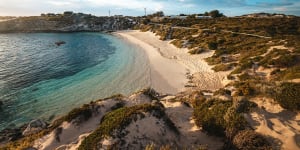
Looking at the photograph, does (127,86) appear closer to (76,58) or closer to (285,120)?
(285,120)

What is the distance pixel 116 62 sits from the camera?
4353 centimetres

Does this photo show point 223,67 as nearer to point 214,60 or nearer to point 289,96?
point 214,60

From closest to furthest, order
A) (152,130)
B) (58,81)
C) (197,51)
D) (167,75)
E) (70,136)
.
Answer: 1. (152,130)
2. (70,136)
3. (58,81)
4. (167,75)
5. (197,51)

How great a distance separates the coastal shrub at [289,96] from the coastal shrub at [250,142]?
13.6ft

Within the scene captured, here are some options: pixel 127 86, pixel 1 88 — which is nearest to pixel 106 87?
pixel 127 86

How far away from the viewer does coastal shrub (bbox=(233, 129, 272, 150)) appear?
433 inches

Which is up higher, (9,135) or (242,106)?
(242,106)

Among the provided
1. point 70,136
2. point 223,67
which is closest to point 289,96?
point 70,136

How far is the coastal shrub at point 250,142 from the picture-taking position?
11.0m

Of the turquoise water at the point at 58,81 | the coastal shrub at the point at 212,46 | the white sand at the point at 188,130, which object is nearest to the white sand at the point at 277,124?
the white sand at the point at 188,130

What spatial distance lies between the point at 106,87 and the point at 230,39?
1231 inches

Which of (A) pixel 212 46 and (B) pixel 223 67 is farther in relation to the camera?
(A) pixel 212 46

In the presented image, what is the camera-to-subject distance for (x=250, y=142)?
11188 mm

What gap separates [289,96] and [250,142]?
5653 millimetres
